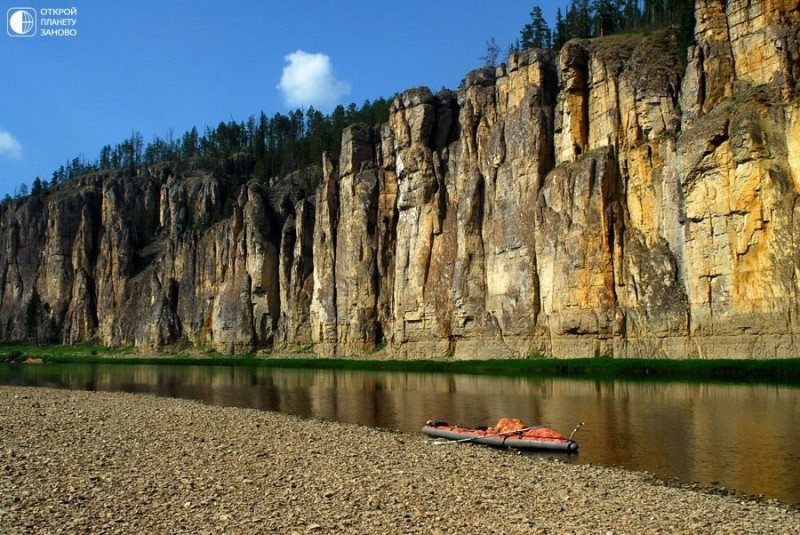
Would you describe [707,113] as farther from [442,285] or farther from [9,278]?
[9,278]

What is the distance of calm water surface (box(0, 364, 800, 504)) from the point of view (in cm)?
1952

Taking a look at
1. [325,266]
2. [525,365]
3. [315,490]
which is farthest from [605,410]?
[325,266]

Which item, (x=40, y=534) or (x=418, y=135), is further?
(x=418, y=135)

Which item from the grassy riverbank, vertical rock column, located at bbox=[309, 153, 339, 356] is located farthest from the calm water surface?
vertical rock column, located at bbox=[309, 153, 339, 356]

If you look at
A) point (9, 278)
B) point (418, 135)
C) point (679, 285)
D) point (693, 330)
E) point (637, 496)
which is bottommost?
point (637, 496)

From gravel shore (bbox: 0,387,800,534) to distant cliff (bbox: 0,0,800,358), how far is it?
1192 inches

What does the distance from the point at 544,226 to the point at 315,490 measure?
47795 mm

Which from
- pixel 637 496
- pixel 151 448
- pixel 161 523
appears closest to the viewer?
pixel 161 523

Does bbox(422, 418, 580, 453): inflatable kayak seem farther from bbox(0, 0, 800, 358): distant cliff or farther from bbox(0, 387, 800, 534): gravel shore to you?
bbox(0, 0, 800, 358): distant cliff

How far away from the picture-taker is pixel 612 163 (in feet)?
187

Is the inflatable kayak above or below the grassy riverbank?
below

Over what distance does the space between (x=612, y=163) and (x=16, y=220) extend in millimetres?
110466

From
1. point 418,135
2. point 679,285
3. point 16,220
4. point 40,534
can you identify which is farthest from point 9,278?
point 40,534

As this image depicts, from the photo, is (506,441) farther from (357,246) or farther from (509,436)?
(357,246)
